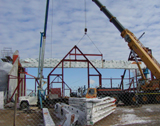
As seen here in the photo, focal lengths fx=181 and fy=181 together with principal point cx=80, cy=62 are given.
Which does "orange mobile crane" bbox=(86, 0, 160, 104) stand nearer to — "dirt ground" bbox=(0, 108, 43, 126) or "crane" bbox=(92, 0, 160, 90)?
"crane" bbox=(92, 0, 160, 90)

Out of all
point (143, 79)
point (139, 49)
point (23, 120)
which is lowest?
point (23, 120)

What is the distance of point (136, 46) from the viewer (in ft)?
61.7

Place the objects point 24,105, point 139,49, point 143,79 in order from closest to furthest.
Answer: point 24,105 → point 139,49 → point 143,79

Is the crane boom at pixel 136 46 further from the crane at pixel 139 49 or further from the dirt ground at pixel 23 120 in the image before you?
the dirt ground at pixel 23 120

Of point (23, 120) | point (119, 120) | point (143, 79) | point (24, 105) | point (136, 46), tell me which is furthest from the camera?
point (143, 79)

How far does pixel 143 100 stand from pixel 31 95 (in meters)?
11.0

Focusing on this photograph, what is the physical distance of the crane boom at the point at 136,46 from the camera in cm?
1784

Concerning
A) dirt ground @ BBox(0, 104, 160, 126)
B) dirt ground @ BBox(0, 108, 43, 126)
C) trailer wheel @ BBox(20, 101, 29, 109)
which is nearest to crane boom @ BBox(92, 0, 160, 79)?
dirt ground @ BBox(0, 104, 160, 126)

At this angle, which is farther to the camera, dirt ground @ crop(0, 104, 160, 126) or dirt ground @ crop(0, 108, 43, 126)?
dirt ground @ crop(0, 108, 43, 126)

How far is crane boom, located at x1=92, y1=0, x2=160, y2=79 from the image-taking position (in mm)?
17844

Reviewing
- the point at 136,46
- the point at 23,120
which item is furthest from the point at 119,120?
the point at 136,46

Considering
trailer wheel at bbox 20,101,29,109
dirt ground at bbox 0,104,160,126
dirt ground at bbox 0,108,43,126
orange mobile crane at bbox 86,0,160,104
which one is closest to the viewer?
dirt ground at bbox 0,104,160,126

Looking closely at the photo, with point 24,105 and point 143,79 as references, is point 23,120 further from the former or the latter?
point 143,79

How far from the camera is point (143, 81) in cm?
1927
